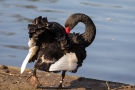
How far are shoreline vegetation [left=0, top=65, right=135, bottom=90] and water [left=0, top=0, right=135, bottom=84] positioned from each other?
0.43 metres

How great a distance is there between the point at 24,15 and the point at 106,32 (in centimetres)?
172

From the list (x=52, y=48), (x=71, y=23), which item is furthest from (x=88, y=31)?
(x=52, y=48)

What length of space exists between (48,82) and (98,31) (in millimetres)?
2427

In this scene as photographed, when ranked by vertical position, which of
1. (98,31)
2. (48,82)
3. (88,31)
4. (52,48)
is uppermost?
(88,31)

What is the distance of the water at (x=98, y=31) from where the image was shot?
688 centimetres

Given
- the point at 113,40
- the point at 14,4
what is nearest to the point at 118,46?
the point at 113,40

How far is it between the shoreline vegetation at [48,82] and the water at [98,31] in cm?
43

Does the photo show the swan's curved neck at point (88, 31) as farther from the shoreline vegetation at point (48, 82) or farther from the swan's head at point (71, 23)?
the shoreline vegetation at point (48, 82)

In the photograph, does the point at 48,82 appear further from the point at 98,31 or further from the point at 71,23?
the point at 98,31

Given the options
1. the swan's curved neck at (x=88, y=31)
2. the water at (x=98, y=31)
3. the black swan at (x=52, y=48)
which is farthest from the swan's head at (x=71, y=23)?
the water at (x=98, y=31)

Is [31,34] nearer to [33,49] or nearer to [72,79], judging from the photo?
[33,49]

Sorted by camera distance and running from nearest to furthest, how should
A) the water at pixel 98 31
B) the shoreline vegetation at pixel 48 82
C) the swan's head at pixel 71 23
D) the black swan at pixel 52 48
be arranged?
the black swan at pixel 52 48 < the shoreline vegetation at pixel 48 82 < the swan's head at pixel 71 23 < the water at pixel 98 31

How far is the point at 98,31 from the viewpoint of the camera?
8266 millimetres

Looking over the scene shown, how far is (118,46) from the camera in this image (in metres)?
7.60
